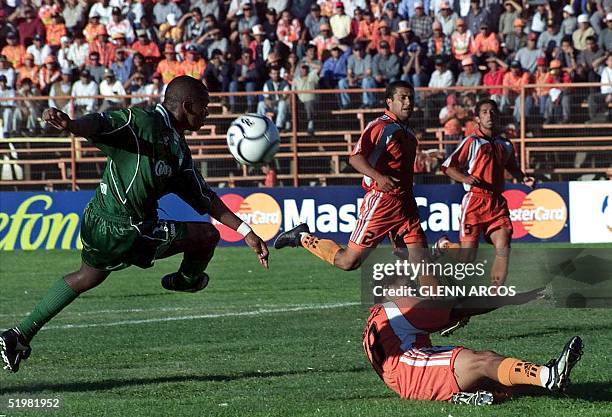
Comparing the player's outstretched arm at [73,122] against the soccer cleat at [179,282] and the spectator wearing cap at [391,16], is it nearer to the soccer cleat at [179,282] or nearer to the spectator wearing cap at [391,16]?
the soccer cleat at [179,282]

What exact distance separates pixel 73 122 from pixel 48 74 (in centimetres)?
1956

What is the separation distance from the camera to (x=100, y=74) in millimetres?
26125

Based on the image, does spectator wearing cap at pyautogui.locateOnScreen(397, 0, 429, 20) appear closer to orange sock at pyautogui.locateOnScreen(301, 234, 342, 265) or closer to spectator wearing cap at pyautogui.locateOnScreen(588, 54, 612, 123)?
spectator wearing cap at pyautogui.locateOnScreen(588, 54, 612, 123)

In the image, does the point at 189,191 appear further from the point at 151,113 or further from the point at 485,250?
the point at 485,250

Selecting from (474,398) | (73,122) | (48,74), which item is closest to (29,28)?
(48,74)

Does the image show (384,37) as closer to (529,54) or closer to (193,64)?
(529,54)

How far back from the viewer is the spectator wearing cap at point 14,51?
2748 centimetres

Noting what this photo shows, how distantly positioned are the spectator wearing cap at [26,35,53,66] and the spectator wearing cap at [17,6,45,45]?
1.11ft

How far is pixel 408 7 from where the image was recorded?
2584cm

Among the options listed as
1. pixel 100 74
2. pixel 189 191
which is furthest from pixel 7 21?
→ pixel 189 191

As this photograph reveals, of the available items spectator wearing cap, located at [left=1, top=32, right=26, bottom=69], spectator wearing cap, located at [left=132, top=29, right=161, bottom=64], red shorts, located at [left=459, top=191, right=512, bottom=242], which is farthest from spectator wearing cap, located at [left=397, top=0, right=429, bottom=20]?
red shorts, located at [left=459, top=191, right=512, bottom=242]

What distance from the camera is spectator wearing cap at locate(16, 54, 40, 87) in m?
26.7


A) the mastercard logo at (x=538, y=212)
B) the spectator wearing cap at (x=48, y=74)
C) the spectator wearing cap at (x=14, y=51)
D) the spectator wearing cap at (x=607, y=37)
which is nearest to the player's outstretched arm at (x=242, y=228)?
the mastercard logo at (x=538, y=212)

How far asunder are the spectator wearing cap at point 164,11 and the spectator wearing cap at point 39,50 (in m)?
2.62
